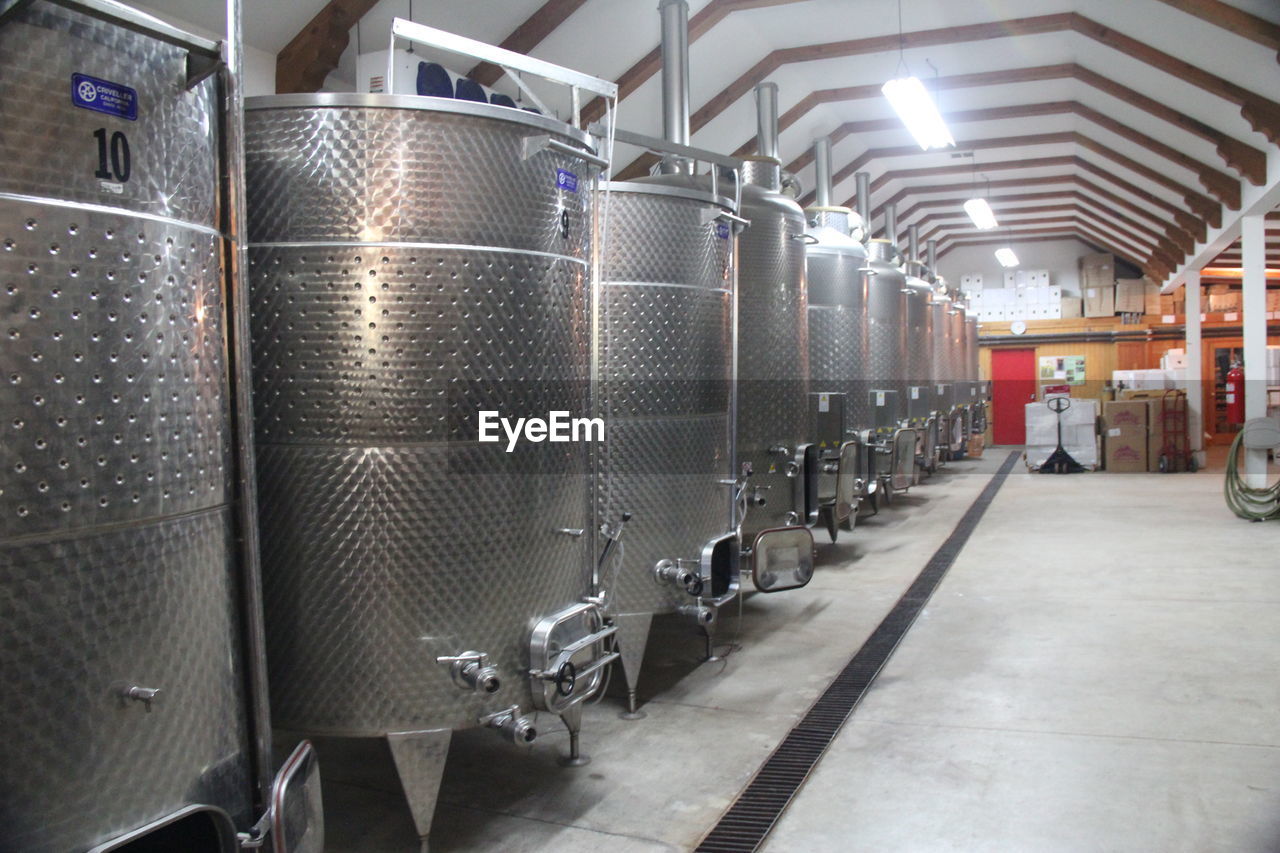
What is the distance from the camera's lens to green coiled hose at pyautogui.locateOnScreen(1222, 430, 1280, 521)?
8.32 meters

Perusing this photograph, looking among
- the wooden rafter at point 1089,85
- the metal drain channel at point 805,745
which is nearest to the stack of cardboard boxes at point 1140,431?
the wooden rafter at point 1089,85

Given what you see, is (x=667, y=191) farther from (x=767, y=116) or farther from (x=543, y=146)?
(x=767, y=116)

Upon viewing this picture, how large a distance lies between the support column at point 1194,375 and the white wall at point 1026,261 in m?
6.21

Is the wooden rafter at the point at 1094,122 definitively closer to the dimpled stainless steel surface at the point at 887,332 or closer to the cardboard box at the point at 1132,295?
the dimpled stainless steel surface at the point at 887,332

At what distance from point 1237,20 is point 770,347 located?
411cm

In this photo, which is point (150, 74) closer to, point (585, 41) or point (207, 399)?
point (207, 399)

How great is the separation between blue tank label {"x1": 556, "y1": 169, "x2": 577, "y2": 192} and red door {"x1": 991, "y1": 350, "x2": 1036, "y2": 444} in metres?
17.6

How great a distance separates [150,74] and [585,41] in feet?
18.2

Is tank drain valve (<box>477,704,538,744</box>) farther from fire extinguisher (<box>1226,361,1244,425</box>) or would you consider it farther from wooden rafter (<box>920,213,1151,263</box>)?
wooden rafter (<box>920,213,1151,263</box>)

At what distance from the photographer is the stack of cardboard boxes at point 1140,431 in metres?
12.7

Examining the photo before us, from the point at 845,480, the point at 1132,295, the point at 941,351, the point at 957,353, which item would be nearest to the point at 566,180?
the point at 845,480

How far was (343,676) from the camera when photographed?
245 cm

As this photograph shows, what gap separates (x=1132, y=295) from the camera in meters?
18.3

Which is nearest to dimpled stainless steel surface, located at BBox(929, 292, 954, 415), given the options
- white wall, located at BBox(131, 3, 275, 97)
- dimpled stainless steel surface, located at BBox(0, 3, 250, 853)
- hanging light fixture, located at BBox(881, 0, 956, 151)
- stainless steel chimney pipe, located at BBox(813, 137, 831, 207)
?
stainless steel chimney pipe, located at BBox(813, 137, 831, 207)
